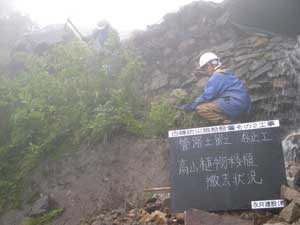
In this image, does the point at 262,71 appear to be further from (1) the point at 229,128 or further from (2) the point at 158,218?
(2) the point at 158,218

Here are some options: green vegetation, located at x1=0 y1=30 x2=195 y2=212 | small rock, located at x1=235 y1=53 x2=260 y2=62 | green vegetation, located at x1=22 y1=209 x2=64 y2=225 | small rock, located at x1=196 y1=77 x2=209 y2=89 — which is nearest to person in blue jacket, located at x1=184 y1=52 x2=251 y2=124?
green vegetation, located at x1=0 y1=30 x2=195 y2=212

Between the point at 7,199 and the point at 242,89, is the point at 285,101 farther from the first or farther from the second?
the point at 7,199

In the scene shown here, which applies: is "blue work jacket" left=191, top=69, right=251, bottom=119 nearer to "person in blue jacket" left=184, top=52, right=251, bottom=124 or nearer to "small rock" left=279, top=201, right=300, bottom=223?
"person in blue jacket" left=184, top=52, right=251, bottom=124

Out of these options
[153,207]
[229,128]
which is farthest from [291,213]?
[153,207]

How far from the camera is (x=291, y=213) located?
4.76 meters

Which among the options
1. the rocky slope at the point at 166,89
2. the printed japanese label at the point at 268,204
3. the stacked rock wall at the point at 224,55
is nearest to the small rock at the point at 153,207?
the rocky slope at the point at 166,89

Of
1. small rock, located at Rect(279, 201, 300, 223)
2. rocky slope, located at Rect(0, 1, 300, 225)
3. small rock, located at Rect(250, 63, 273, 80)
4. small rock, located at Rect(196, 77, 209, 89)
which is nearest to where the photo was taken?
small rock, located at Rect(279, 201, 300, 223)

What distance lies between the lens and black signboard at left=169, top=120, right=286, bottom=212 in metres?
5.18

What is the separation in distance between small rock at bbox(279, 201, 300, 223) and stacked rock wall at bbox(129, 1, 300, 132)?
2.97 meters

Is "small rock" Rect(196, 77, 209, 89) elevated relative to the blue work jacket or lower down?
elevated

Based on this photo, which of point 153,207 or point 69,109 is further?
point 69,109

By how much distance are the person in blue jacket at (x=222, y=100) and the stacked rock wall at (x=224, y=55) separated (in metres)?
0.53

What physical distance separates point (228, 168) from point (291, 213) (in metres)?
0.97

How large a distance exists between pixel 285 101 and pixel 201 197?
11.1ft
